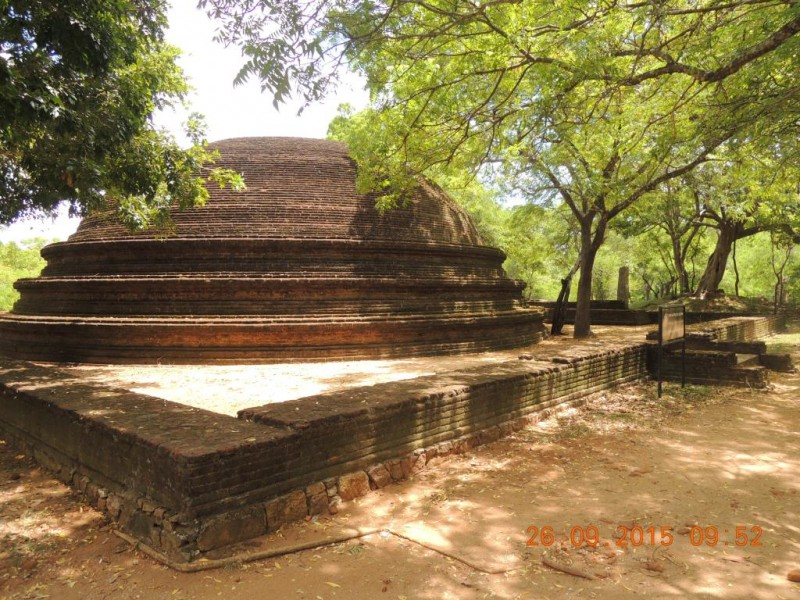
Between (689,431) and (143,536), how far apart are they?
17.1 feet

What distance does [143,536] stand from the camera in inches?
123

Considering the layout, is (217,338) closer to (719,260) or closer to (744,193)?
(744,193)

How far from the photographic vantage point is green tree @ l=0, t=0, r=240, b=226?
176 inches

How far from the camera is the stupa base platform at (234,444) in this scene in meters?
3.02

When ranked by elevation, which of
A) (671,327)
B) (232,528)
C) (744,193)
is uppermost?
(744,193)

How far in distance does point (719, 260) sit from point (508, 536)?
68.4 feet

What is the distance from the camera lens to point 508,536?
10.6 feet

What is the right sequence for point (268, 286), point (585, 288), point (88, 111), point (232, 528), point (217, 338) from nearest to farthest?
point (232, 528)
point (88, 111)
point (217, 338)
point (268, 286)
point (585, 288)

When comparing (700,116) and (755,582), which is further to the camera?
(700,116)

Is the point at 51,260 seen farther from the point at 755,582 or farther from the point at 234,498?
the point at 755,582

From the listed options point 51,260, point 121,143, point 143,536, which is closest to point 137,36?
point 121,143

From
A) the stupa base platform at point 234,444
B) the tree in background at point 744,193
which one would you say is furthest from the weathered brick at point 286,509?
the tree in background at point 744,193

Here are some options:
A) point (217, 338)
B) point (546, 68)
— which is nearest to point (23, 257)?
point (217, 338)

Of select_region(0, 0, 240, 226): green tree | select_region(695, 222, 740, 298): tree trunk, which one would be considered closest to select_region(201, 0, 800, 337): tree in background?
select_region(0, 0, 240, 226): green tree
